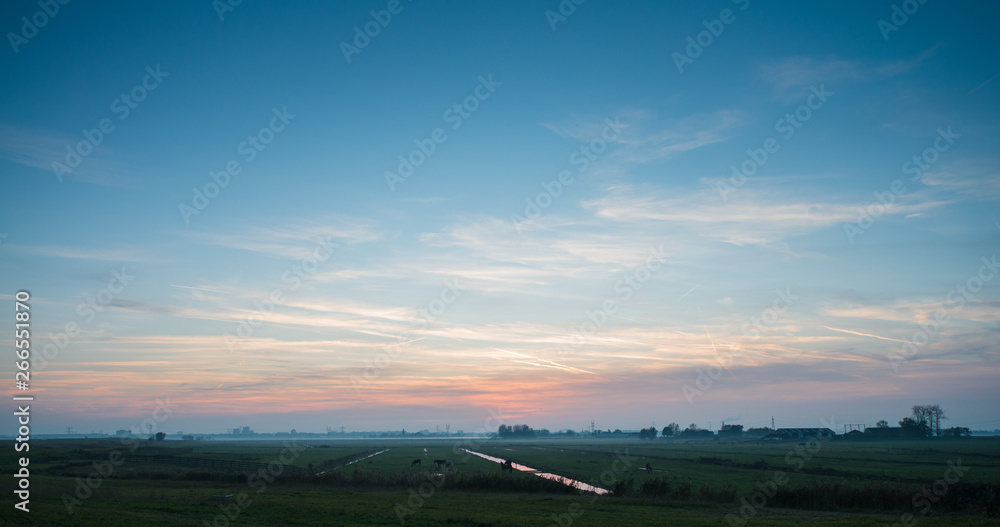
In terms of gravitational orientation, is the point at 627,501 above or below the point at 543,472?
above

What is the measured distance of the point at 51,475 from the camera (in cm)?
4981

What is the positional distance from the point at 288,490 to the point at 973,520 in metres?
37.6

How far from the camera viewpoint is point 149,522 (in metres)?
24.3

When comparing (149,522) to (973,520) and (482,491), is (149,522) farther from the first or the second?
(973,520)

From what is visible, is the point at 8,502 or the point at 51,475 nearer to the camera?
the point at 8,502

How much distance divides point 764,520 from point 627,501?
8.81 metres

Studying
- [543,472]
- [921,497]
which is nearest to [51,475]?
[543,472]

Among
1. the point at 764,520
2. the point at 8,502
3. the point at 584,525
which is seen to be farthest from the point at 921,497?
the point at 8,502

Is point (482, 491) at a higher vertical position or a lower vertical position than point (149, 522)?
lower

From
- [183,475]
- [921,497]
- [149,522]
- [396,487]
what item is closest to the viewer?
[149,522]

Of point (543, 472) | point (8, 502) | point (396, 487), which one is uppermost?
point (8, 502)

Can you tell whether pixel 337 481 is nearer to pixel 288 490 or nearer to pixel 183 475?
pixel 288 490

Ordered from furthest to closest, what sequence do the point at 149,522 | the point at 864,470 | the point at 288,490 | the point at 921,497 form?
the point at 864,470
the point at 288,490
the point at 921,497
the point at 149,522

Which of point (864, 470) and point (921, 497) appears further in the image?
point (864, 470)
